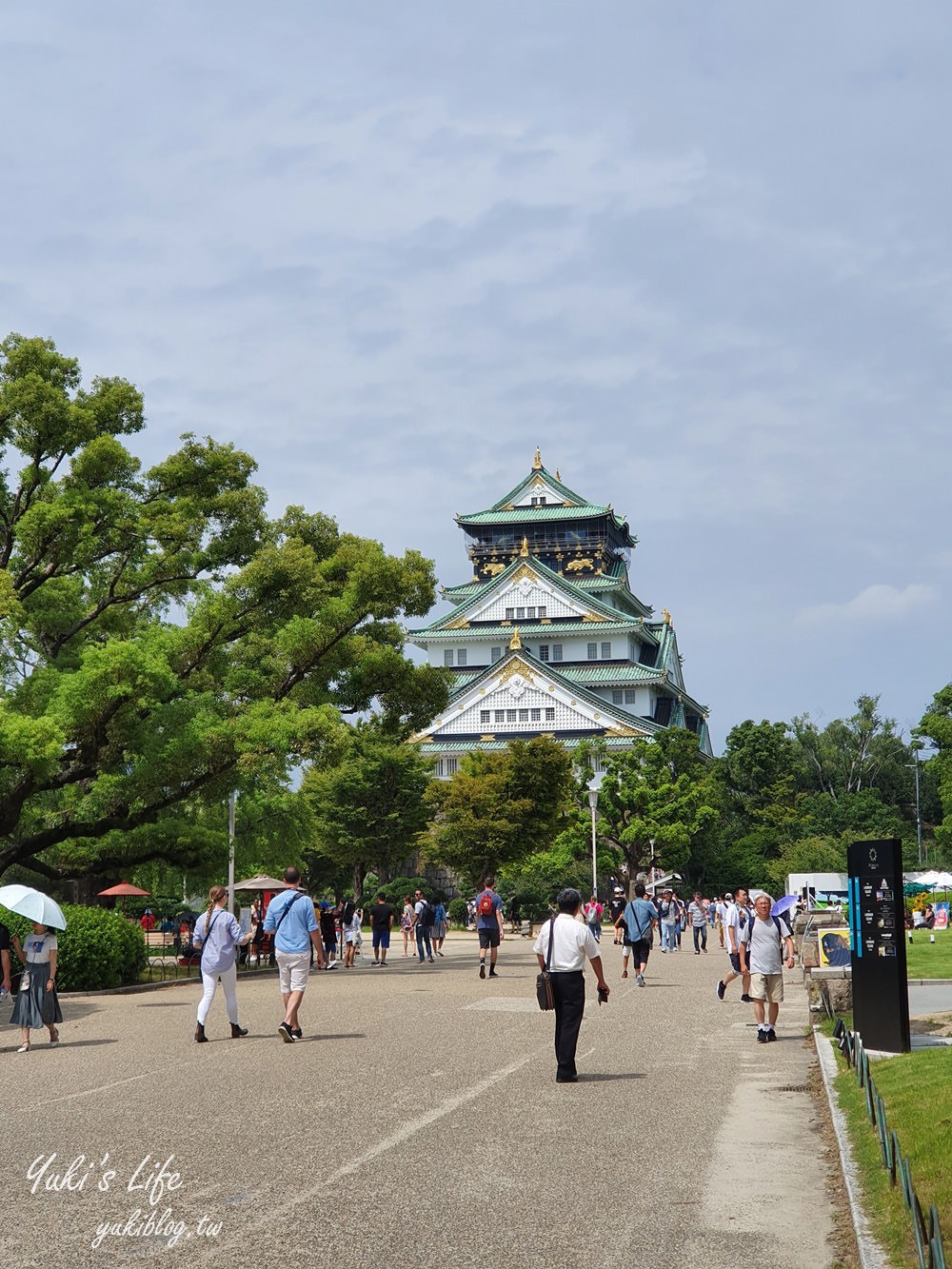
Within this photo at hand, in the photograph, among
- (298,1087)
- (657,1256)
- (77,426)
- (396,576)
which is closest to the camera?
(657,1256)

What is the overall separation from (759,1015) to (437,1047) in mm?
3457

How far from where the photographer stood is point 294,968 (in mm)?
13867

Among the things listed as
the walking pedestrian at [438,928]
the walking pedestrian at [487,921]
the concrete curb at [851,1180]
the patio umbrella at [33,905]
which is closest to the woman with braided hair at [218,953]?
the patio umbrella at [33,905]

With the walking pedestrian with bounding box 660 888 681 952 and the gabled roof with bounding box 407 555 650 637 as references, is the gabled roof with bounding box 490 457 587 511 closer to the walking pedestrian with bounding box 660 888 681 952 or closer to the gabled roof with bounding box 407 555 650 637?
the gabled roof with bounding box 407 555 650 637

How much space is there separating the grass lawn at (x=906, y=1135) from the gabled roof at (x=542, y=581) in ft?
225

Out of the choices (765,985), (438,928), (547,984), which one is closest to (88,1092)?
(547,984)

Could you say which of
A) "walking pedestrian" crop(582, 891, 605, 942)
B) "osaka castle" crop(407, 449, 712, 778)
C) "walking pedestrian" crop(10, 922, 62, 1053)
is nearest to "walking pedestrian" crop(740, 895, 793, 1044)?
"walking pedestrian" crop(10, 922, 62, 1053)

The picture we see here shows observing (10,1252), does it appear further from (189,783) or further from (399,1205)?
(189,783)

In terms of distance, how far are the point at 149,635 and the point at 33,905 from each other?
12.5 meters

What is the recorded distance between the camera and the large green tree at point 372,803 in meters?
55.2

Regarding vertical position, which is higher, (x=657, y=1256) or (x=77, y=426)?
(x=77, y=426)

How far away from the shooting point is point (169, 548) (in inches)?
1093

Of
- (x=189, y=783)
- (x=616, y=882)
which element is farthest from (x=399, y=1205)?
(x=616, y=882)

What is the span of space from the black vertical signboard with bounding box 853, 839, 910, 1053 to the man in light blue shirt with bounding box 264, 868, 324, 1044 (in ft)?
17.0
